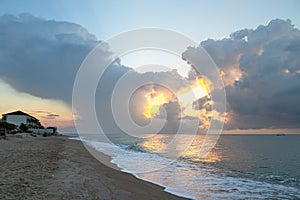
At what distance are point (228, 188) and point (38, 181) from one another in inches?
394

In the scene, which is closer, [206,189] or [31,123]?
[206,189]

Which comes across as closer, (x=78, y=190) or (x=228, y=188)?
(x=78, y=190)

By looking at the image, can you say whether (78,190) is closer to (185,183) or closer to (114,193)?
(114,193)

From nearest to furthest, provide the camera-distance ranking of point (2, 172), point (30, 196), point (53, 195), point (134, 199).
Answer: point (30, 196), point (53, 195), point (134, 199), point (2, 172)

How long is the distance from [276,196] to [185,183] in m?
4.94

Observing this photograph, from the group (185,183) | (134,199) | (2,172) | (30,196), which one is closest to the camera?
(30,196)

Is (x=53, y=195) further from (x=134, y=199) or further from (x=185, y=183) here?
(x=185, y=183)

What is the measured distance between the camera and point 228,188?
48.3ft

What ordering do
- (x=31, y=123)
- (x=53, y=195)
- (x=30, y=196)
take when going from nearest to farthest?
(x=30, y=196)
(x=53, y=195)
(x=31, y=123)

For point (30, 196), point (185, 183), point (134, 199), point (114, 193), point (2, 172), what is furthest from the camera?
point (185, 183)

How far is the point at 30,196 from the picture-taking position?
895 centimetres

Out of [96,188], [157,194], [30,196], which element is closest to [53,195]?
[30,196]

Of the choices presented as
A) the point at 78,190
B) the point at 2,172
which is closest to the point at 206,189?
the point at 78,190

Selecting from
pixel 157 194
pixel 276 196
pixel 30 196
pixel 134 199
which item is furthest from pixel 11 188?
pixel 276 196
